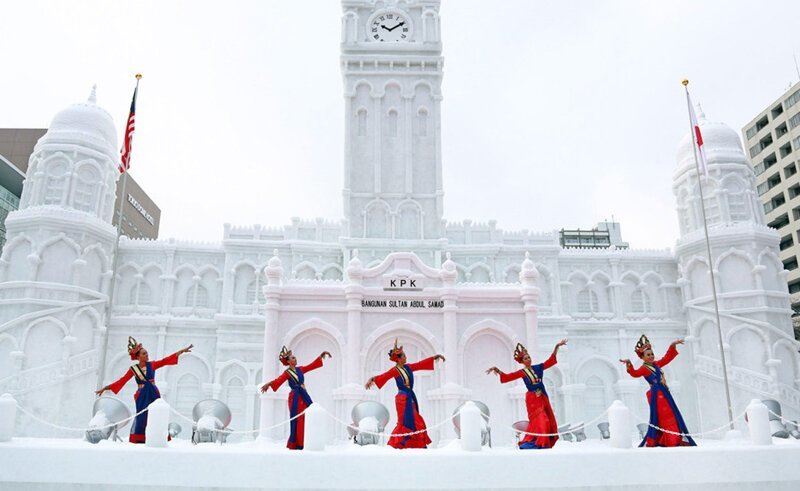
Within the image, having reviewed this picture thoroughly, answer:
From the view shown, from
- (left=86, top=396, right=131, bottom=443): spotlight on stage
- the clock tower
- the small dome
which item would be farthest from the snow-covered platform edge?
the small dome

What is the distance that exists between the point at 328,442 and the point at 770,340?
2228cm

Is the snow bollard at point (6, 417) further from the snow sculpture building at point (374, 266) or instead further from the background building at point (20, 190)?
the background building at point (20, 190)

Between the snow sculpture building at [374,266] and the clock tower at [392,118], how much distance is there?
87mm

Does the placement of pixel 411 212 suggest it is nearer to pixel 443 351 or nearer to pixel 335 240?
pixel 335 240

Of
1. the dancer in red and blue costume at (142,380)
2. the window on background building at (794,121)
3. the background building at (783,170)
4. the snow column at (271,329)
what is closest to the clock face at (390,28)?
the snow column at (271,329)

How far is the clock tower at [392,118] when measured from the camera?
98.5ft

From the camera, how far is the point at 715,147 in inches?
1187

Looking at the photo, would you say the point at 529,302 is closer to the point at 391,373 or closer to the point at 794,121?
the point at 391,373

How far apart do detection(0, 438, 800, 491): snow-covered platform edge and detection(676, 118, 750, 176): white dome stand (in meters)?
24.1

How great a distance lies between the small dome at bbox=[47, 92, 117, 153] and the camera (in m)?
27.5

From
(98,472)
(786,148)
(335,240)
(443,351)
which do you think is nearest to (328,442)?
(443,351)

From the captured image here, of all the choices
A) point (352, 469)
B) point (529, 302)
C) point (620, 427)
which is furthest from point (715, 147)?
point (352, 469)

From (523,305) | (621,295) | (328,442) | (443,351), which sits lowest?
(328,442)

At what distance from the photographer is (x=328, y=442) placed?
1741 centimetres
